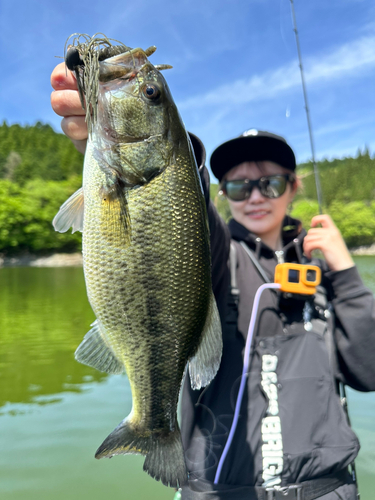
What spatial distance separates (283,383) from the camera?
6.52 ft

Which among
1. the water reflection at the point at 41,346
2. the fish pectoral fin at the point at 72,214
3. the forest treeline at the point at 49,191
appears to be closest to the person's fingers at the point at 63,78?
the fish pectoral fin at the point at 72,214

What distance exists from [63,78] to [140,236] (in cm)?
65

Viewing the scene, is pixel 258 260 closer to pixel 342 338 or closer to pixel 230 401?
pixel 342 338

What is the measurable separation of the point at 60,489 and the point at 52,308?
1075 cm

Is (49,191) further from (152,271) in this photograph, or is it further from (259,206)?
(152,271)

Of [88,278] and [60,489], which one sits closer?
[88,278]

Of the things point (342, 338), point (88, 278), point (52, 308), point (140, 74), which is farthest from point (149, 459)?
point (52, 308)

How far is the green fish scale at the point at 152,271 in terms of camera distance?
51.3 inches

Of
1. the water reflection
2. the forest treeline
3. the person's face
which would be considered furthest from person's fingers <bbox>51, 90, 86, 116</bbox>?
the forest treeline

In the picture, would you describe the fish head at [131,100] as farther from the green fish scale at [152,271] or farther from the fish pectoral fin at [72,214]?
the fish pectoral fin at [72,214]

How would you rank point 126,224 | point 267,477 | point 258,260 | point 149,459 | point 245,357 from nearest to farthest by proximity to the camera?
point 126,224 → point 149,459 → point 267,477 → point 245,357 → point 258,260

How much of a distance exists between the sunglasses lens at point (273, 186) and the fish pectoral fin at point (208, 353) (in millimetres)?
1263

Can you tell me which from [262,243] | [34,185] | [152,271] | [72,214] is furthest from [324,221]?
[34,185]

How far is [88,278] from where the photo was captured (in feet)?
4.32
